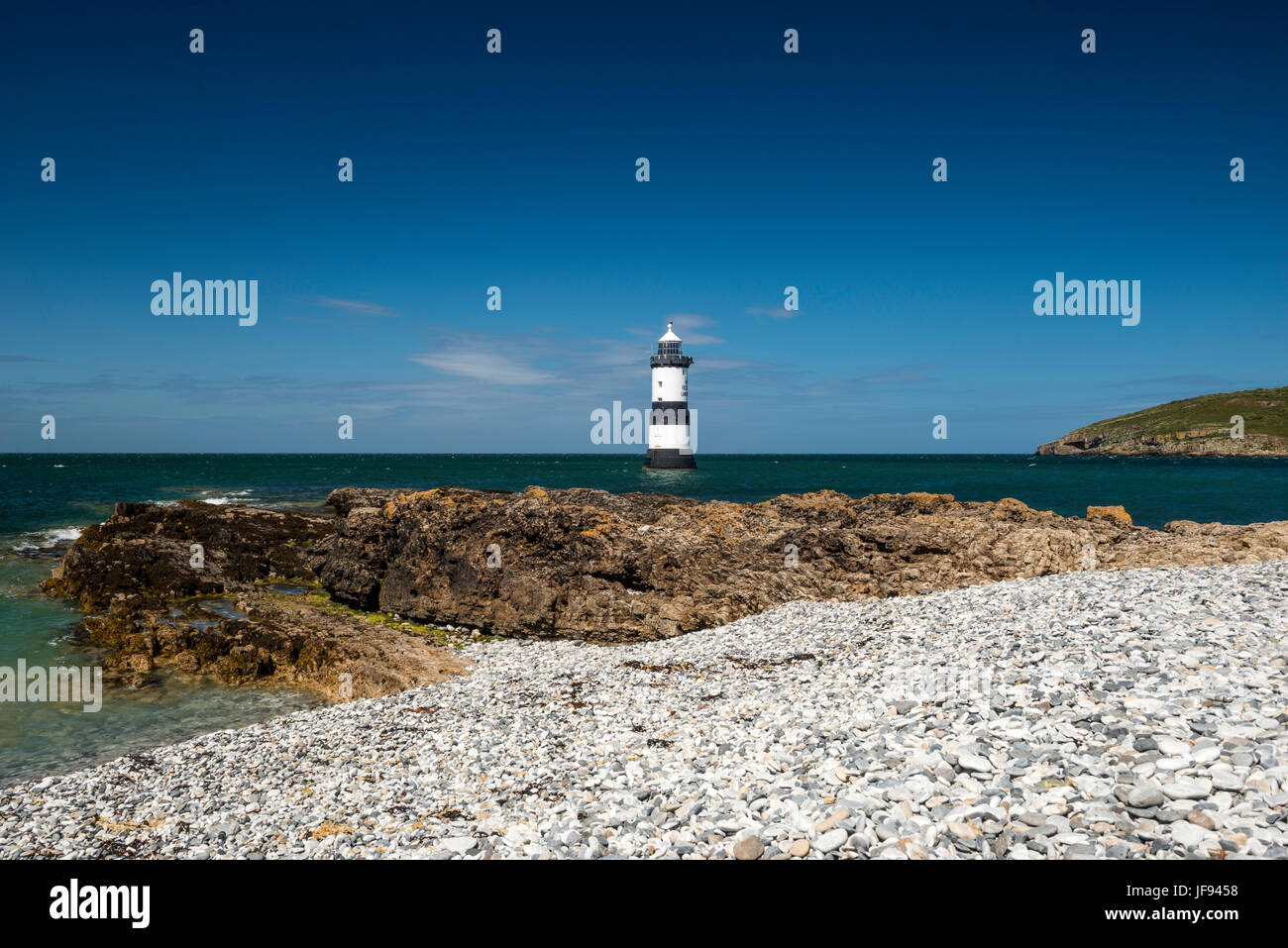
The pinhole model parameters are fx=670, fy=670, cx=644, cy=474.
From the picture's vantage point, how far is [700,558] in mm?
19453

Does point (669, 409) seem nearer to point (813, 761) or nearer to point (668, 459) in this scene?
point (668, 459)

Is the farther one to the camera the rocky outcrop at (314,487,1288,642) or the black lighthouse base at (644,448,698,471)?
the black lighthouse base at (644,448,698,471)

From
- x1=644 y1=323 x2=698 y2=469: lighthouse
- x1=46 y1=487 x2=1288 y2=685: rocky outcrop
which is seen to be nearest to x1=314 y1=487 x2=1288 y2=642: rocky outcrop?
x1=46 y1=487 x2=1288 y2=685: rocky outcrop

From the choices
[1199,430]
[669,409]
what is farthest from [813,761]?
[1199,430]

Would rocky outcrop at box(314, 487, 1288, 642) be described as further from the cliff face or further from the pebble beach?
the cliff face

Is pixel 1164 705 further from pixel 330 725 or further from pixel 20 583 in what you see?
pixel 20 583

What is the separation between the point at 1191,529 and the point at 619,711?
1943 cm

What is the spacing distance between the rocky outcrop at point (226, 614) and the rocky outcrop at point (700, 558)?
211 cm

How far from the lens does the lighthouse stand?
266 feet

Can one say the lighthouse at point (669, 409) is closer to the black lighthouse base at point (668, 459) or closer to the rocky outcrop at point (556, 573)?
the black lighthouse base at point (668, 459)

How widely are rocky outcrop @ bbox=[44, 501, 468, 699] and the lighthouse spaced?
173 ft

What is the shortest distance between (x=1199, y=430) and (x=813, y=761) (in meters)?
203
